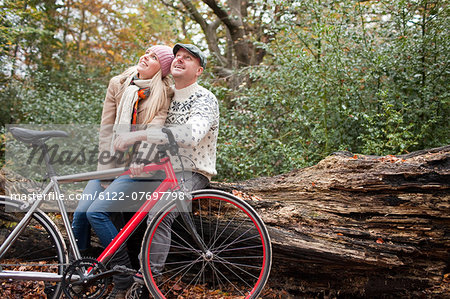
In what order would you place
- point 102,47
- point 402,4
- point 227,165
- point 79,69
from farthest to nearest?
point 102,47
point 79,69
point 227,165
point 402,4

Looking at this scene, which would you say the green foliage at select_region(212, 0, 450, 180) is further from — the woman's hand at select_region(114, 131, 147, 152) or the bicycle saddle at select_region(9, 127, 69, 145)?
the bicycle saddle at select_region(9, 127, 69, 145)

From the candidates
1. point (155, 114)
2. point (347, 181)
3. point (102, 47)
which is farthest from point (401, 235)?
point (102, 47)

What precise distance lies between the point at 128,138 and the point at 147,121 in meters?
0.31

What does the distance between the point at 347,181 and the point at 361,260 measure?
25.4 inches

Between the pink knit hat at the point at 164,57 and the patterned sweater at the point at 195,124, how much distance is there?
20 centimetres

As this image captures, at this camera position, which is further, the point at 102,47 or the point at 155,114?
the point at 102,47

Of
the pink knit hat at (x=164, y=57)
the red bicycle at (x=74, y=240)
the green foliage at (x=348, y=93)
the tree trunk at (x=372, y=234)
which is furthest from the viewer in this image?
the green foliage at (x=348, y=93)

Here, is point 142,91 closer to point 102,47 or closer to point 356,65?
point 356,65

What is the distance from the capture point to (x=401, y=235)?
9.34ft

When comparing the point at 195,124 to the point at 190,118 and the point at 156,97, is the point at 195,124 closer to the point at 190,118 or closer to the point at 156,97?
the point at 190,118

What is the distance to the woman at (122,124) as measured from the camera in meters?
2.72

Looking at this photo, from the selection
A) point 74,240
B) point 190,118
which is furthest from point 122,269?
point 190,118

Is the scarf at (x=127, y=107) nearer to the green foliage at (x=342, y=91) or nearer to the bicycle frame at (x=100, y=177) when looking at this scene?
the bicycle frame at (x=100, y=177)

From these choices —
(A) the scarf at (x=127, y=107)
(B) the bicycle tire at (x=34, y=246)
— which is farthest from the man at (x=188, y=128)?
(B) the bicycle tire at (x=34, y=246)
